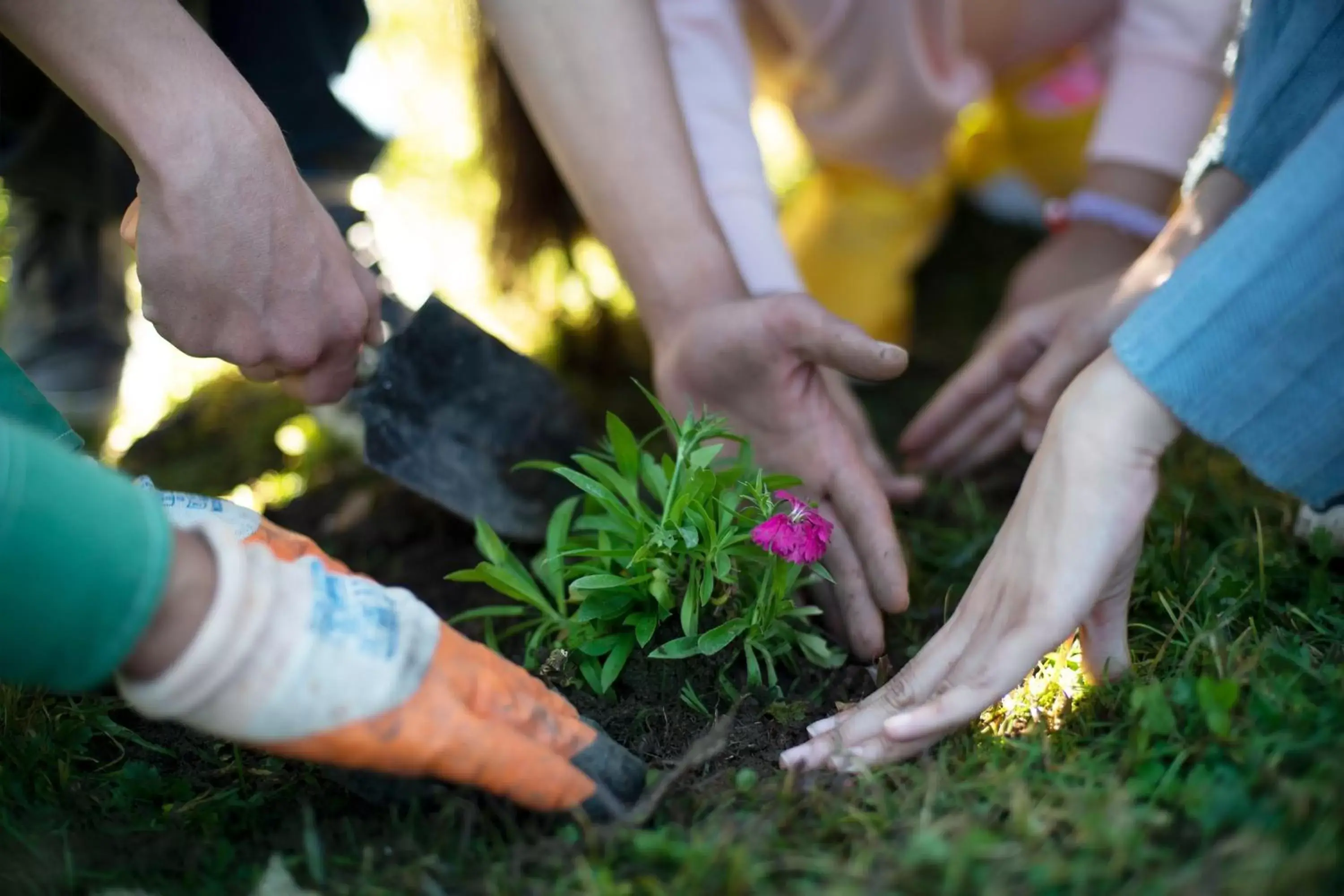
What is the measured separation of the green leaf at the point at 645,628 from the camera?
142cm

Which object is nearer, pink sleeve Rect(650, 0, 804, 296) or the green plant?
the green plant

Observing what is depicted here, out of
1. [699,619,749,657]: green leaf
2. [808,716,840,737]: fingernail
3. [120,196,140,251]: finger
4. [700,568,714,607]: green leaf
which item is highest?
[700,568,714,607]: green leaf

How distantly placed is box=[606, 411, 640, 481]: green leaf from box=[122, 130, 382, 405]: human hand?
44cm

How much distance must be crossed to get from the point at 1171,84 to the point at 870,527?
126 centimetres

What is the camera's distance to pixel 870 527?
1633mm

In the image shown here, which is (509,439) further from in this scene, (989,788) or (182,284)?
(989,788)

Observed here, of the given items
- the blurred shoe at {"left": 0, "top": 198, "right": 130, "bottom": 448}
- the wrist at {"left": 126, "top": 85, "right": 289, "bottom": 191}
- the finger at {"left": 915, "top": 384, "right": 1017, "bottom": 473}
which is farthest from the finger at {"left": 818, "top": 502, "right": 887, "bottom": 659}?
the blurred shoe at {"left": 0, "top": 198, "right": 130, "bottom": 448}

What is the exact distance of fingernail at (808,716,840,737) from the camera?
135cm

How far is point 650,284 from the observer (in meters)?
1.89

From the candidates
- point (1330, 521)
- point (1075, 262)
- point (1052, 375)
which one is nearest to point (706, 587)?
point (1052, 375)

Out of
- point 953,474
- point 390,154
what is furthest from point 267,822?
point 390,154

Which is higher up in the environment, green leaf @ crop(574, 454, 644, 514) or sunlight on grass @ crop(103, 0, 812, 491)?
green leaf @ crop(574, 454, 644, 514)

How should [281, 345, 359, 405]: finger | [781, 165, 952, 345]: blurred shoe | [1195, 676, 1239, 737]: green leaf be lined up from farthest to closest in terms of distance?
[781, 165, 952, 345]: blurred shoe < [281, 345, 359, 405]: finger < [1195, 676, 1239, 737]: green leaf

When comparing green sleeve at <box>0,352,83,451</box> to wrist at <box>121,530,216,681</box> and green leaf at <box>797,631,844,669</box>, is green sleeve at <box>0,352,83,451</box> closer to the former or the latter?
wrist at <box>121,530,216,681</box>
